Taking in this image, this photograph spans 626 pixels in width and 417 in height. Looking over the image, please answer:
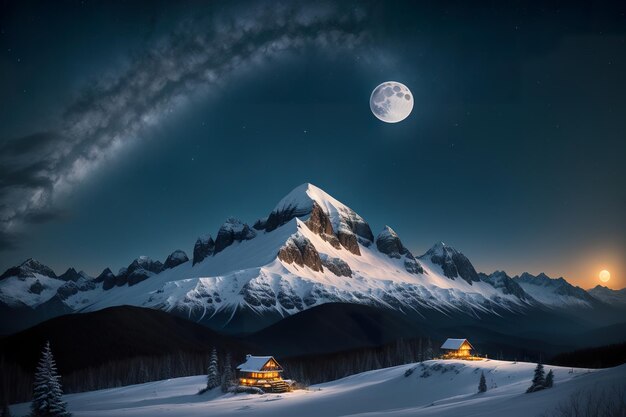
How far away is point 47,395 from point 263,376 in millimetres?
57081

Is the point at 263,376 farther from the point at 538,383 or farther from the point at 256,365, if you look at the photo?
the point at 538,383

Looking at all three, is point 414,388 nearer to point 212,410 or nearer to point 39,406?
point 212,410

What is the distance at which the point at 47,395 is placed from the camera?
179 ft

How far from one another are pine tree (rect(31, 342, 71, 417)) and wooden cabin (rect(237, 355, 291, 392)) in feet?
172

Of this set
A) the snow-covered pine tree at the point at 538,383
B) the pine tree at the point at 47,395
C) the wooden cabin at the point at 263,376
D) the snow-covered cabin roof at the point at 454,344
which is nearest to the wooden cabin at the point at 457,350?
the snow-covered cabin roof at the point at 454,344

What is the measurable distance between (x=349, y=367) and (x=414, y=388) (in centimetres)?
8278

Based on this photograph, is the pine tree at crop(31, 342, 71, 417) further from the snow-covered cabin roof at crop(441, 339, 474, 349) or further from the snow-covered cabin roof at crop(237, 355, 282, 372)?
the snow-covered cabin roof at crop(441, 339, 474, 349)

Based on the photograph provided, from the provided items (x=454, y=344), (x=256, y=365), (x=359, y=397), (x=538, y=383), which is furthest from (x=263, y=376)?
(x=538, y=383)

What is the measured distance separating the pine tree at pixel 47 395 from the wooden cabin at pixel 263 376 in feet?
172

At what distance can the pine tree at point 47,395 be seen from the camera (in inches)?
2112

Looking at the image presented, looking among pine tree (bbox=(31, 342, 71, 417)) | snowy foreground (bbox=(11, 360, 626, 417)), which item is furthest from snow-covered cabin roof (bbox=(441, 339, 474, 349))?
pine tree (bbox=(31, 342, 71, 417))

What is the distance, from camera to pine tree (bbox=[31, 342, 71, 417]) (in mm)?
53656

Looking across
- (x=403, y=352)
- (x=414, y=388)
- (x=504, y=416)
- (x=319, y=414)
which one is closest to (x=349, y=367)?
(x=403, y=352)

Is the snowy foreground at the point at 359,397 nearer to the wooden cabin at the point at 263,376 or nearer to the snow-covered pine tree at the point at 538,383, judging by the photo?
the snow-covered pine tree at the point at 538,383
